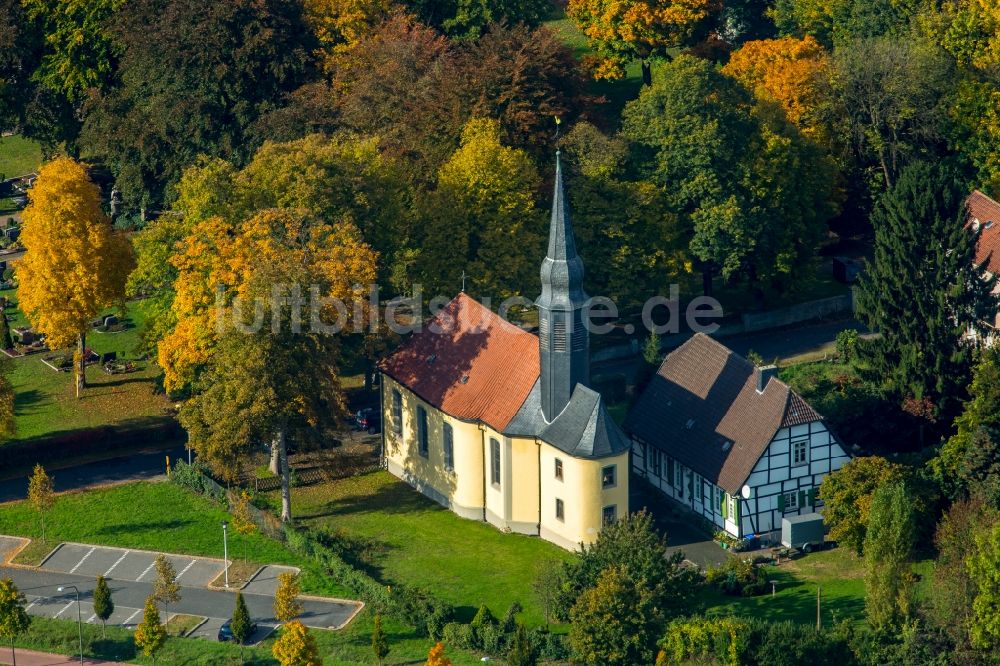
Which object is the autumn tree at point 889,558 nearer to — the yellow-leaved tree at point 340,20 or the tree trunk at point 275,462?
the tree trunk at point 275,462

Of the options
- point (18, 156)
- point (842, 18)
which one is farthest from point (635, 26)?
point (18, 156)

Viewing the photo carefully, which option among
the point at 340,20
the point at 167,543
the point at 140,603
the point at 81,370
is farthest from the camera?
the point at 340,20

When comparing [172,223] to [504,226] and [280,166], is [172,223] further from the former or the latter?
[504,226]

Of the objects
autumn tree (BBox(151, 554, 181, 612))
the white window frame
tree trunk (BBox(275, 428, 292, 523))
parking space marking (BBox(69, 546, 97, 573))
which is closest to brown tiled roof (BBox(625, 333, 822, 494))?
the white window frame

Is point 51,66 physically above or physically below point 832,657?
above

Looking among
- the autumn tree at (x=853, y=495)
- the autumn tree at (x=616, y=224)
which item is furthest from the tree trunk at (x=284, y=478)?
the autumn tree at (x=853, y=495)

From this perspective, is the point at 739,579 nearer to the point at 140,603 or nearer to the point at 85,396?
the point at 140,603

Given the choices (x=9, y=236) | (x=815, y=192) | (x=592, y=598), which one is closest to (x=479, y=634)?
(x=592, y=598)

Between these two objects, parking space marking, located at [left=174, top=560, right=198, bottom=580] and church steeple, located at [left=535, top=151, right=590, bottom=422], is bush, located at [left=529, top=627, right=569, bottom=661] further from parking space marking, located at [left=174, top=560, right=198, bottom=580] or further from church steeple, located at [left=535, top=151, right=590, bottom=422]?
parking space marking, located at [left=174, top=560, right=198, bottom=580]
